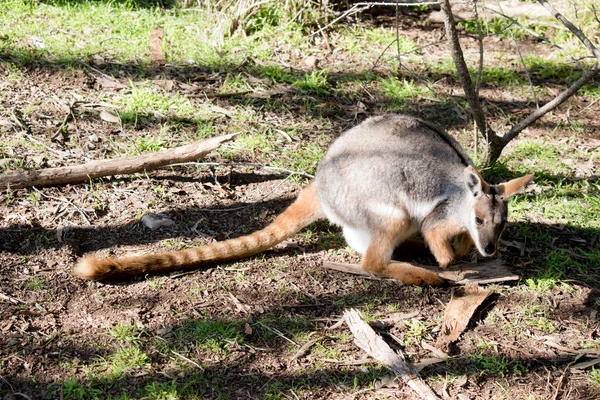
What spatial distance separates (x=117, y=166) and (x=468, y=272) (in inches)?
98.0

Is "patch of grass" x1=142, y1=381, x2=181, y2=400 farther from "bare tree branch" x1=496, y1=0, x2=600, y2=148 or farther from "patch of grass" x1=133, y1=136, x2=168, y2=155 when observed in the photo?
"bare tree branch" x1=496, y1=0, x2=600, y2=148

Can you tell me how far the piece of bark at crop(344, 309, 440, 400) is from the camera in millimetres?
3832

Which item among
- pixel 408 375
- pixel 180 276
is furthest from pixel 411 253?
pixel 180 276

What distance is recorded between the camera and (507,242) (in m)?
5.08

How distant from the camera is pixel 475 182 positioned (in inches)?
175

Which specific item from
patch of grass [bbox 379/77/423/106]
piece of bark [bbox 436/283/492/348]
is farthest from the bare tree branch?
piece of bark [bbox 436/283/492/348]

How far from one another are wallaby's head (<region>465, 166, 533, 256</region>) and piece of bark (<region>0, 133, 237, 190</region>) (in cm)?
174

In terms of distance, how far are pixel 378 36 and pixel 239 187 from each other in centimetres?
281

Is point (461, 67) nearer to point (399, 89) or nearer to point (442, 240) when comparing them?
point (442, 240)

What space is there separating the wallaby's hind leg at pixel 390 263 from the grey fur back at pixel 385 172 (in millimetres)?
95

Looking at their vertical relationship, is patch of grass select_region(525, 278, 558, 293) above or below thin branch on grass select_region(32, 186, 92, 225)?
below

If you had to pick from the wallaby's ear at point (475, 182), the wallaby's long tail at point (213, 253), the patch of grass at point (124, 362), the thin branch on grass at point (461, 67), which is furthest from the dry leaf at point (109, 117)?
the wallaby's ear at point (475, 182)

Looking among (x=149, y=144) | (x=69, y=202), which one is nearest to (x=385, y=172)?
(x=149, y=144)

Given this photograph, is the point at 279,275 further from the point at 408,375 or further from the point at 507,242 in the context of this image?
the point at 507,242
